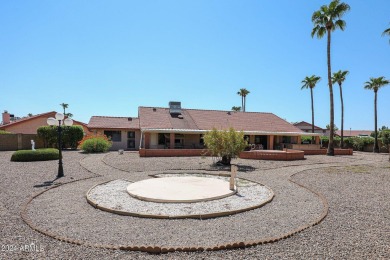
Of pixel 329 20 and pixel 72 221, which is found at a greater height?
pixel 329 20

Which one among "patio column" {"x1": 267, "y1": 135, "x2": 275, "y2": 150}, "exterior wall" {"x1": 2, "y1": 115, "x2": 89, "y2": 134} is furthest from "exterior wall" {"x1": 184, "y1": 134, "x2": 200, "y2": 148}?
"exterior wall" {"x1": 2, "y1": 115, "x2": 89, "y2": 134}

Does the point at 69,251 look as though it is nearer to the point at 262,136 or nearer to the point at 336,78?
the point at 262,136

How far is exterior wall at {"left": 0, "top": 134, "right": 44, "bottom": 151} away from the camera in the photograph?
82.3 feet

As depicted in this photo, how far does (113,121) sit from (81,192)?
2190 cm

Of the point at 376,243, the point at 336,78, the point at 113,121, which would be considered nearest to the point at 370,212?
the point at 376,243

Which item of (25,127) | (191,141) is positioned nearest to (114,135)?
(191,141)

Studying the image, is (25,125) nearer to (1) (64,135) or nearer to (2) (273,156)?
(1) (64,135)

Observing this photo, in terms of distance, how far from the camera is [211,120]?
3064 cm

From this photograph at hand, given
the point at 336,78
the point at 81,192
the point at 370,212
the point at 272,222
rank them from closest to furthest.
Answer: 1. the point at 272,222
2. the point at 370,212
3. the point at 81,192
4. the point at 336,78

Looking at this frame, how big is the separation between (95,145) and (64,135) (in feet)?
18.7

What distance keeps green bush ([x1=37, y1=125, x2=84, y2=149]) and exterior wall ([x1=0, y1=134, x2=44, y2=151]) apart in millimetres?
1090

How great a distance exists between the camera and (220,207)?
293 inches

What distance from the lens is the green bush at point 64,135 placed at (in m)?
25.6

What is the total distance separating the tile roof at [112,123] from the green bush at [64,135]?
1.67 metres
